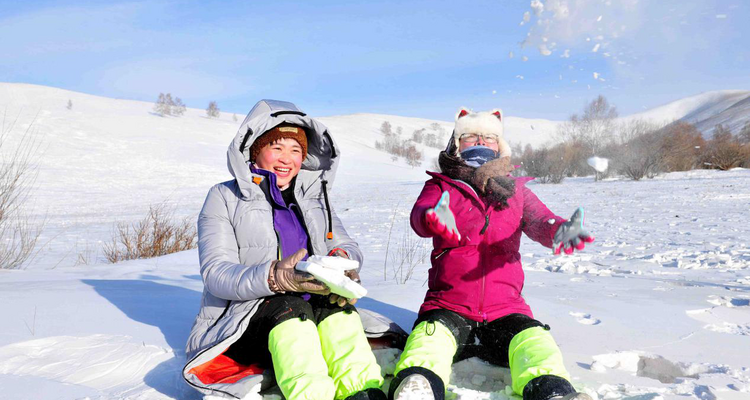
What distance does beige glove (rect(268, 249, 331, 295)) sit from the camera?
227 centimetres

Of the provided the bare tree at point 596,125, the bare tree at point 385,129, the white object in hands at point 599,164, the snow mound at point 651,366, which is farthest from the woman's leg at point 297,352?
the bare tree at point 385,129

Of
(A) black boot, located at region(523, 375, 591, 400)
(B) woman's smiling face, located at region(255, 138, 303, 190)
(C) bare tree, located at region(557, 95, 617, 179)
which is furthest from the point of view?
(C) bare tree, located at region(557, 95, 617, 179)

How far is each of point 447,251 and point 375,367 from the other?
0.77 meters

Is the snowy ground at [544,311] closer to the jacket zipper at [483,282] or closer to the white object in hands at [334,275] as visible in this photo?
the jacket zipper at [483,282]

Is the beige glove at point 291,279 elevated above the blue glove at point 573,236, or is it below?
below

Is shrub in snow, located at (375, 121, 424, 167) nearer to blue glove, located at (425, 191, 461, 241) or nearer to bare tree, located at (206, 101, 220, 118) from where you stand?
bare tree, located at (206, 101, 220, 118)

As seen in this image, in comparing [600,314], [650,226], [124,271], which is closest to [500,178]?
[600,314]

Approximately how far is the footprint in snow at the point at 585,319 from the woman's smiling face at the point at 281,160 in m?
1.90

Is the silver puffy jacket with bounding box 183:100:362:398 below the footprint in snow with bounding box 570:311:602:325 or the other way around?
the other way around

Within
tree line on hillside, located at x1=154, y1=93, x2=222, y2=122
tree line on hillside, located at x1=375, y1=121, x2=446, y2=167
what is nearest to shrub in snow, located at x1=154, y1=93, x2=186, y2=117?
tree line on hillside, located at x1=154, y1=93, x2=222, y2=122

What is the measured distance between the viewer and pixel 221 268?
2428 millimetres

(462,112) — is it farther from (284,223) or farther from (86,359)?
(86,359)

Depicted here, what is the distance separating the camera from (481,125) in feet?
9.62

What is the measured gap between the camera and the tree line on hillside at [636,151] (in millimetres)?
9672
